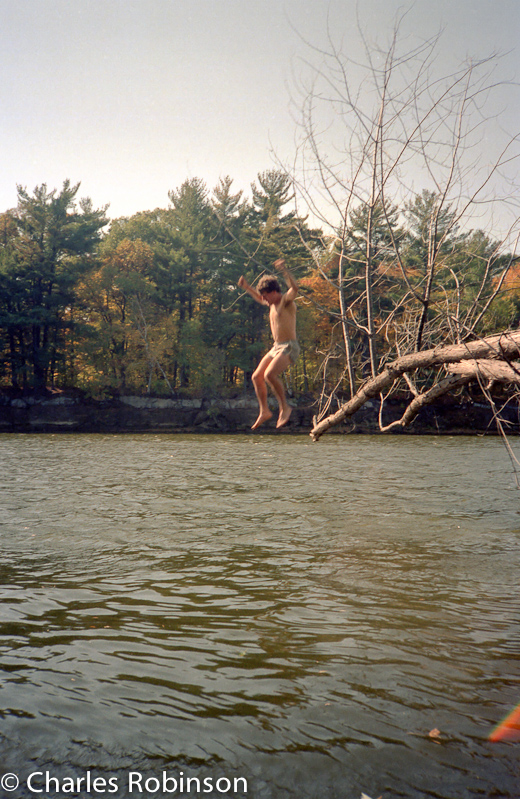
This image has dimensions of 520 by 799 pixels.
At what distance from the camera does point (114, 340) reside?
49.1 meters

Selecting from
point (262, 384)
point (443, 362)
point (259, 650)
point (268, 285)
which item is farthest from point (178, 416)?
point (443, 362)

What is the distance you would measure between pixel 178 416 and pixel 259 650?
39.1 m

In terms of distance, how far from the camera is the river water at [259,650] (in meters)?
4.32

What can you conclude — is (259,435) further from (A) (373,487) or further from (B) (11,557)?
(B) (11,557)

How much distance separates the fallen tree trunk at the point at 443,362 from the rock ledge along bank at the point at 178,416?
34.7 metres

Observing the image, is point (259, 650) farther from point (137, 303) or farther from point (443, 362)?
point (137, 303)

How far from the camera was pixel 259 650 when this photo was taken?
621 cm

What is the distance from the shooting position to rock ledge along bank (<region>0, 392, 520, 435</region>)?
42438 millimetres

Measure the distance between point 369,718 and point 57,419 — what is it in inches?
1630

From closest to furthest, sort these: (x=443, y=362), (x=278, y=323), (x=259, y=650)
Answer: (x=443, y=362) → (x=259, y=650) → (x=278, y=323)

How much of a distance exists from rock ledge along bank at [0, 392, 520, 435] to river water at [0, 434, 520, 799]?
28.2m

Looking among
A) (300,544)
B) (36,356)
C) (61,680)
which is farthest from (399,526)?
(36,356)

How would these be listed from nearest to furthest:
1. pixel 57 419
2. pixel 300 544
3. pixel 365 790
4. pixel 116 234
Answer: pixel 365 790 < pixel 300 544 < pixel 57 419 < pixel 116 234

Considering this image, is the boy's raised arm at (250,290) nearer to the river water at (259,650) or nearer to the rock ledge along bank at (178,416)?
the river water at (259,650)
